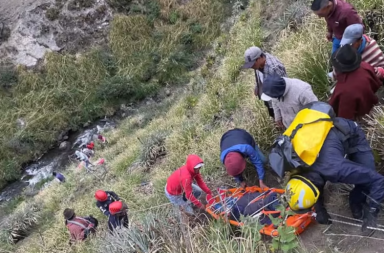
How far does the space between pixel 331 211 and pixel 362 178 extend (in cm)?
98

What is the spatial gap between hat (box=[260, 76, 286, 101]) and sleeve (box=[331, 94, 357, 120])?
1.94 ft

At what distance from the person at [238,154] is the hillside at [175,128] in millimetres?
508

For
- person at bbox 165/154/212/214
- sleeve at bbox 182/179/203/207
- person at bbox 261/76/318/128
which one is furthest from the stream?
person at bbox 261/76/318/128

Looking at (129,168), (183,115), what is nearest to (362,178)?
(129,168)

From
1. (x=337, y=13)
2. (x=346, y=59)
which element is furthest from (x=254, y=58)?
(x=346, y=59)

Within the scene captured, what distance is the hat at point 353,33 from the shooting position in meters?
4.40

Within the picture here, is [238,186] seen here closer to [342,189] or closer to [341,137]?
[342,189]

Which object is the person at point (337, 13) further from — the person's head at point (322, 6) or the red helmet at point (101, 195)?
the red helmet at point (101, 195)

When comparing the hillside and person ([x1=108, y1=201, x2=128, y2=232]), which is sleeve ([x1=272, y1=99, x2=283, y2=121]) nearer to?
the hillside

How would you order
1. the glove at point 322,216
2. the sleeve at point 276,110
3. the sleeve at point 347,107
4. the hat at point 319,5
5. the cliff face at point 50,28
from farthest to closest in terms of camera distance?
the cliff face at point 50,28, the sleeve at point 276,110, the hat at point 319,5, the sleeve at point 347,107, the glove at point 322,216

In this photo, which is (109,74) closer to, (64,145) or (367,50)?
(64,145)

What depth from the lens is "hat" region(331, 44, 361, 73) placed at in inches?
156

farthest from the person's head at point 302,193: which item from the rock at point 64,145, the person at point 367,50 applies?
the rock at point 64,145

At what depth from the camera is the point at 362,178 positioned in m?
3.51
